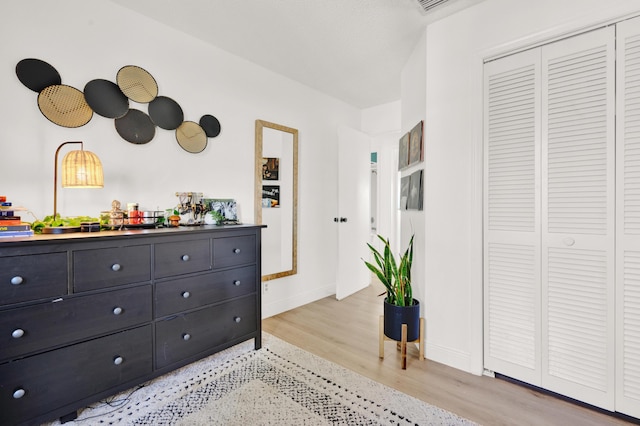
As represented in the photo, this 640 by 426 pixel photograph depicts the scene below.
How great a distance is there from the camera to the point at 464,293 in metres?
2.17

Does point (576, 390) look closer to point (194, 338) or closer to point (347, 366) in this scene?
point (347, 366)

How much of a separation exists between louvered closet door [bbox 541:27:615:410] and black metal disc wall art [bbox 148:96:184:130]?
265 centimetres

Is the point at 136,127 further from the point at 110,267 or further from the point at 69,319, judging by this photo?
the point at 69,319

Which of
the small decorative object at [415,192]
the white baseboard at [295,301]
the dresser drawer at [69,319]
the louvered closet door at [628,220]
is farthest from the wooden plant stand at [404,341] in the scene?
the dresser drawer at [69,319]

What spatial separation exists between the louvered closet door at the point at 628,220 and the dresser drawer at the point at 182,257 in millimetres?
2501

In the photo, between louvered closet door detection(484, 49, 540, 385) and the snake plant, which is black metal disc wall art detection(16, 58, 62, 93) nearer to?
the snake plant

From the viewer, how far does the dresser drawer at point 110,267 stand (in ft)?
5.14

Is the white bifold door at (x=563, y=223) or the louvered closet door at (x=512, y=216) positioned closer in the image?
the white bifold door at (x=563, y=223)

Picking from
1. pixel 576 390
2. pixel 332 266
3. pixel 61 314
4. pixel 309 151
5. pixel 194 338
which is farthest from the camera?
pixel 332 266

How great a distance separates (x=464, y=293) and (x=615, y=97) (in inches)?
57.5

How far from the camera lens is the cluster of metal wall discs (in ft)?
6.07

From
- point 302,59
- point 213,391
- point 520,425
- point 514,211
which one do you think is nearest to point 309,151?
point 302,59

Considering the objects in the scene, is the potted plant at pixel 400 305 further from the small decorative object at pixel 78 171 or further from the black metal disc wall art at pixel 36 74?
the black metal disc wall art at pixel 36 74

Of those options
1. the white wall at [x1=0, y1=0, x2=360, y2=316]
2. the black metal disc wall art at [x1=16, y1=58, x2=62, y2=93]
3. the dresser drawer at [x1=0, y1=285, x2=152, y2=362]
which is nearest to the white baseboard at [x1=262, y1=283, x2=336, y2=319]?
the white wall at [x1=0, y1=0, x2=360, y2=316]
